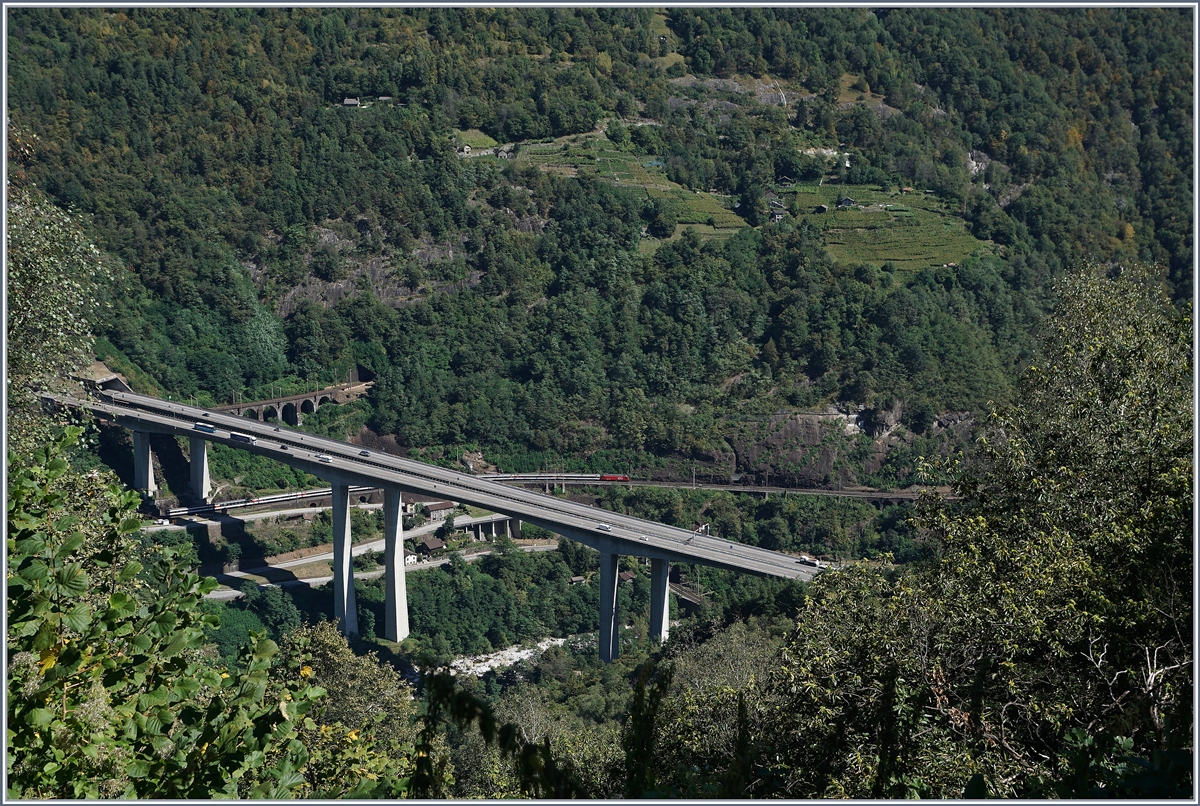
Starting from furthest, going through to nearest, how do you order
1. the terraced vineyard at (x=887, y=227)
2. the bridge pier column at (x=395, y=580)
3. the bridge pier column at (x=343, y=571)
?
the terraced vineyard at (x=887, y=227) → the bridge pier column at (x=343, y=571) → the bridge pier column at (x=395, y=580)

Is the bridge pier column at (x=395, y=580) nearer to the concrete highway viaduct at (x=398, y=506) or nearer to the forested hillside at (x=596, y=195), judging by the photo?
the concrete highway viaduct at (x=398, y=506)

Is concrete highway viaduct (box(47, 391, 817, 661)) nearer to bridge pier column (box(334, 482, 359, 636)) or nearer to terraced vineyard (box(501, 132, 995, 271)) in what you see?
bridge pier column (box(334, 482, 359, 636))

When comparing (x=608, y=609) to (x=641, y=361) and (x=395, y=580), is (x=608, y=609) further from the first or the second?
(x=641, y=361)

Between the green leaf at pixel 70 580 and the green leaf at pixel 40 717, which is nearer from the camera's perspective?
the green leaf at pixel 40 717

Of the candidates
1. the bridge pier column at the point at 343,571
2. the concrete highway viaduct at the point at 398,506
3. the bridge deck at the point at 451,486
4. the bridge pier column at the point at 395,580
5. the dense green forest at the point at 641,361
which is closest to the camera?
the dense green forest at the point at 641,361

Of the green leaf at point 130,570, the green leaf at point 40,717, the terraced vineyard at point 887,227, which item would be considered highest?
the green leaf at point 130,570

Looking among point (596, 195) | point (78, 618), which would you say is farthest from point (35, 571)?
point (596, 195)

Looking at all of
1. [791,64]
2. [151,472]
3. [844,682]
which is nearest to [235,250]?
[151,472]

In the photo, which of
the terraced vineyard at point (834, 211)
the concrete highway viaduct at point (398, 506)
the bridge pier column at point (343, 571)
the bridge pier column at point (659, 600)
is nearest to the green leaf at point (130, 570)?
the concrete highway viaduct at point (398, 506)

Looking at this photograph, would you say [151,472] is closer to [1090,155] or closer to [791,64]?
[791,64]
